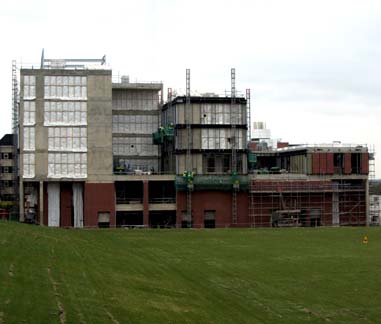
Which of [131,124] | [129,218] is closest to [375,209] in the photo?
[129,218]

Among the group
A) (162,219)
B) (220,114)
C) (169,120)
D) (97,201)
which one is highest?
(220,114)

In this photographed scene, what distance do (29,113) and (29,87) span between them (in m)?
3.34

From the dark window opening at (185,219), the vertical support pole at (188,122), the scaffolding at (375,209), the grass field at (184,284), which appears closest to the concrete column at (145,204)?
the dark window opening at (185,219)

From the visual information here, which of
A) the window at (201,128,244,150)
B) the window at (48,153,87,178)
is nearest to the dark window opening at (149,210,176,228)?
the window at (201,128,244,150)

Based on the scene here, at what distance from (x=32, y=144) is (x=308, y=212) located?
37607 millimetres

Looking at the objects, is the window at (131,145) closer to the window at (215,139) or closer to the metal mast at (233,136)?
the window at (215,139)

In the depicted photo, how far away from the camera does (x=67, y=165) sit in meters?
96.1

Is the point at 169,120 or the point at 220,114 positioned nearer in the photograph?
the point at 220,114

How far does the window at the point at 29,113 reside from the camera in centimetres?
9600

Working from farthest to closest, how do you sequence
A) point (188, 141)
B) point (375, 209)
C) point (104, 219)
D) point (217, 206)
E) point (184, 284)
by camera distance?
point (375, 209)
point (217, 206)
point (188, 141)
point (104, 219)
point (184, 284)

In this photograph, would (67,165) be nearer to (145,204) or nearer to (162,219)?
(145,204)

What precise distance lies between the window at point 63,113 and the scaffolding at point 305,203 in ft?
79.5

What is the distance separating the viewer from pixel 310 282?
37625 millimetres

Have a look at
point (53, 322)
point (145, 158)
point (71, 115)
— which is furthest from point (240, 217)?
point (53, 322)
